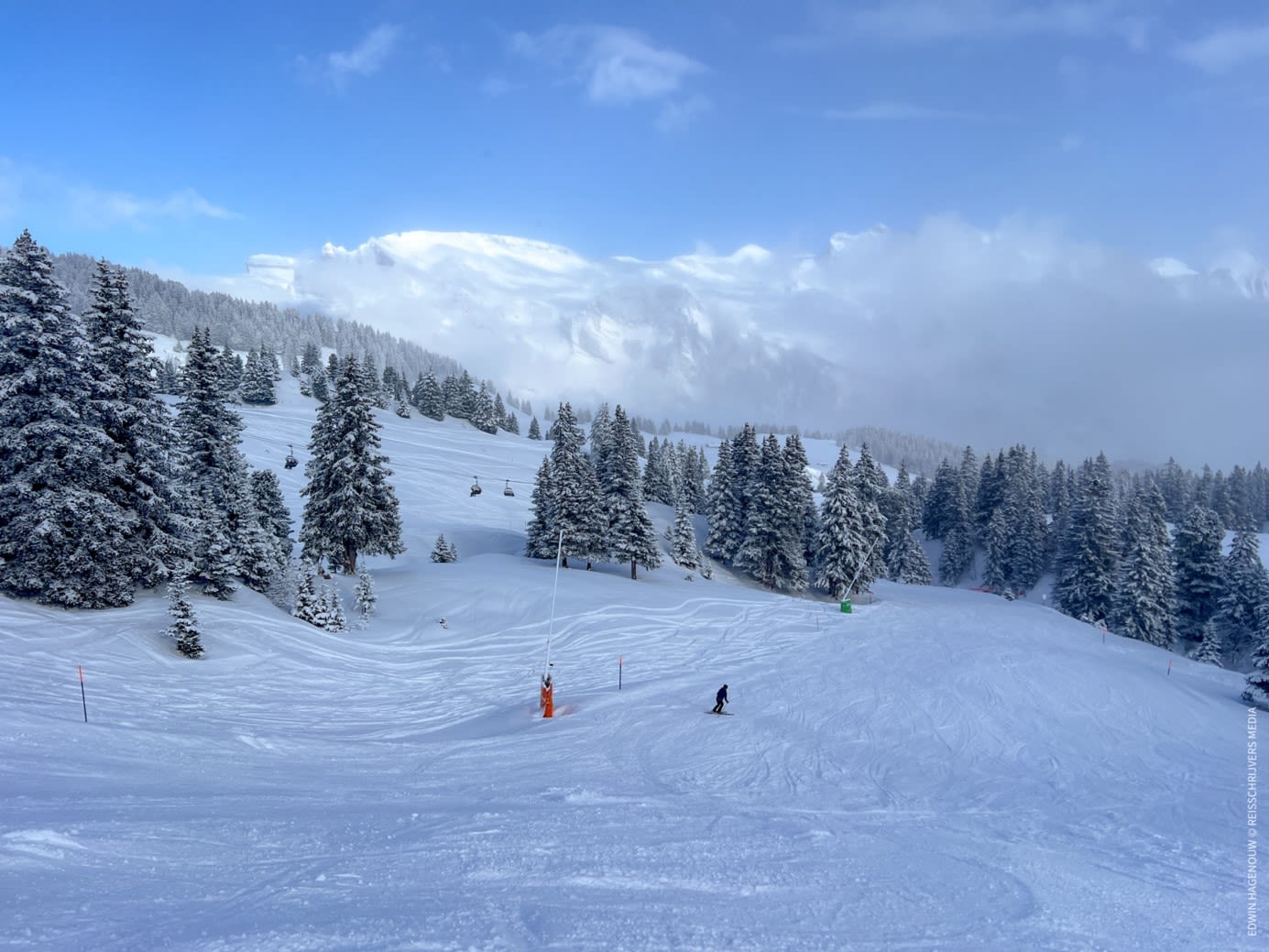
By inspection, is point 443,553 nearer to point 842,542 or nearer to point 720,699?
point 842,542

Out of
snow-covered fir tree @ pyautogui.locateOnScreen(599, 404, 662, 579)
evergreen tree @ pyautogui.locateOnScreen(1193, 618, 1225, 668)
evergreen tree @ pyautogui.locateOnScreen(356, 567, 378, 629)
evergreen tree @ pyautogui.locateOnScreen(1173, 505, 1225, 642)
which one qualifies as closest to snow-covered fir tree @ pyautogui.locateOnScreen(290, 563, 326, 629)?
evergreen tree @ pyautogui.locateOnScreen(356, 567, 378, 629)

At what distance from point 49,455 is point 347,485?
15.5 metres

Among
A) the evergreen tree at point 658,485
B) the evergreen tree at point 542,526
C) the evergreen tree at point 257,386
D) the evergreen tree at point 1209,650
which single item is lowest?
the evergreen tree at point 1209,650

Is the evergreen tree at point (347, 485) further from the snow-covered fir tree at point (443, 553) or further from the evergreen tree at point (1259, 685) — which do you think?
the evergreen tree at point (1259, 685)

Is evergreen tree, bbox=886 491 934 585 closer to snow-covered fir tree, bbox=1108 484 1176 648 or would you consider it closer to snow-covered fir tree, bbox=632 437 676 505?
snow-covered fir tree, bbox=1108 484 1176 648

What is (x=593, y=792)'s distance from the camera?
1277cm

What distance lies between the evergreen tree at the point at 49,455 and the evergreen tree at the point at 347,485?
14264 mm

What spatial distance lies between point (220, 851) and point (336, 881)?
1.86 meters

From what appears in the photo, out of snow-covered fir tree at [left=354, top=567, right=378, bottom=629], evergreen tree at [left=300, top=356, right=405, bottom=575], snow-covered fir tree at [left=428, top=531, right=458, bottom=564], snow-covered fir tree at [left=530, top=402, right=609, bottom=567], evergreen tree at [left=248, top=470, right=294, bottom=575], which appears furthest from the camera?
snow-covered fir tree at [left=428, top=531, right=458, bottom=564]

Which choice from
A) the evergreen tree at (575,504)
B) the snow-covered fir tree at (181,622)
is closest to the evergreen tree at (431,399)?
the evergreen tree at (575,504)

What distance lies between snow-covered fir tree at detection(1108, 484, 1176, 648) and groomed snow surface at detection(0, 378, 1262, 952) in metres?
20.2

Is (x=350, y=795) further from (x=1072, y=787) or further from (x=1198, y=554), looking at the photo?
(x=1198, y=554)

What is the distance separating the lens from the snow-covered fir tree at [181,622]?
2023 cm

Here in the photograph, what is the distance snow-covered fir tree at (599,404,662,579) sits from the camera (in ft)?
160
